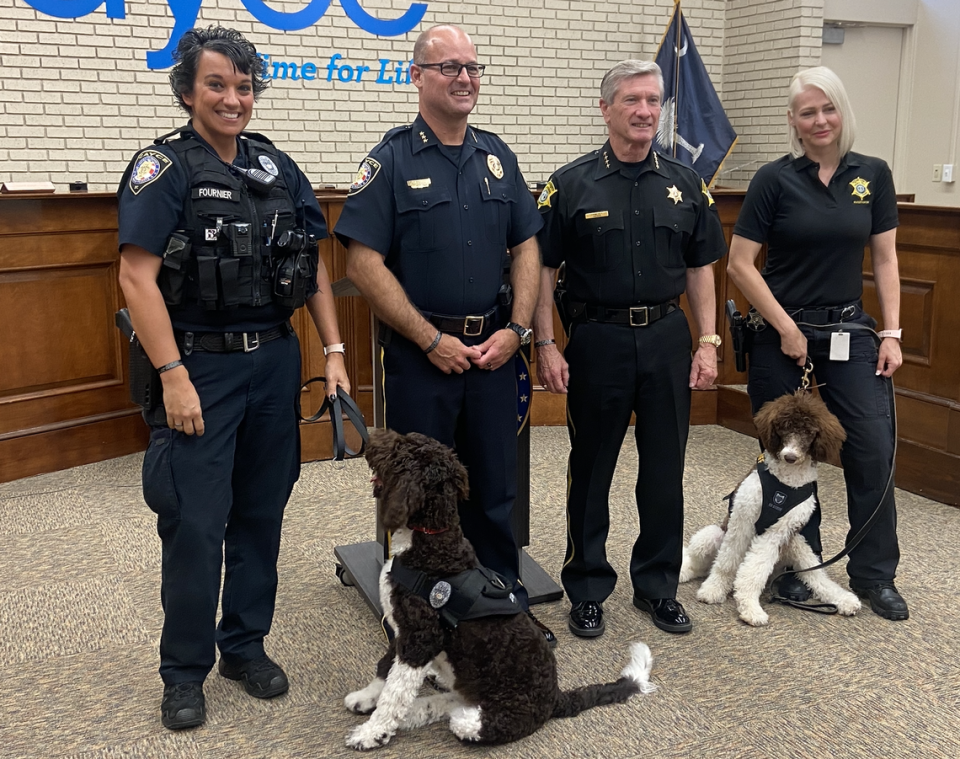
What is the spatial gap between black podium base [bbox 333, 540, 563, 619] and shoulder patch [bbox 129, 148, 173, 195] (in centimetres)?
154

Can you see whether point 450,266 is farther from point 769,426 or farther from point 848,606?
point 848,606

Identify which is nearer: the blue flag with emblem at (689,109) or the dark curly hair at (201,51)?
the dark curly hair at (201,51)

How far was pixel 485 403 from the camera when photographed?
→ 8.73 ft

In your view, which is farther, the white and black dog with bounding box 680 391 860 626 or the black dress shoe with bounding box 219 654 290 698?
the white and black dog with bounding box 680 391 860 626

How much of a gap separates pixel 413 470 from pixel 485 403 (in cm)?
54

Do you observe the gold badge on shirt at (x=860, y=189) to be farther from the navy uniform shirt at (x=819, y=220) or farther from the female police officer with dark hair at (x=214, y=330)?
the female police officer with dark hair at (x=214, y=330)

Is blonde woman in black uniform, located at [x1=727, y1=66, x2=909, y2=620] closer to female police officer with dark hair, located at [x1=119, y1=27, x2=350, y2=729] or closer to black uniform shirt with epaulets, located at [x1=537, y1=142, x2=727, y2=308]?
black uniform shirt with epaulets, located at [x1=537, y1=142, x2=727, y2=308]

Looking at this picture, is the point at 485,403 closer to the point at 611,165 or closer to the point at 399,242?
the point at 399,242

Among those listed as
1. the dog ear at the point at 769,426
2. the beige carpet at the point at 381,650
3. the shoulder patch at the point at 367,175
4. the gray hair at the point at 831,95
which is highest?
the gray hair at the point at 831,95

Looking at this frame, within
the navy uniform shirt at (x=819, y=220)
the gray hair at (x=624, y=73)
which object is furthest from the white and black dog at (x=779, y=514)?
the gray hair at (x=624, y=73)

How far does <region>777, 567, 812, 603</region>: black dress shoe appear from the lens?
3.15 m

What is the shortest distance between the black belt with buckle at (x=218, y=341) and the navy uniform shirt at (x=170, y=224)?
1cm

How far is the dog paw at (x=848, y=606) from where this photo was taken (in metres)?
3.05

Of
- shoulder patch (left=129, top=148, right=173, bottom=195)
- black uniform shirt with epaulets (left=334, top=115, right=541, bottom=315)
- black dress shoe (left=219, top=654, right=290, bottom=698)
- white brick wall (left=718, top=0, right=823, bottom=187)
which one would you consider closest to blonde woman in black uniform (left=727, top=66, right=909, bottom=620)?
black uniform shirt with epaulets (left=334, top=115, right=541, bottom=315)
